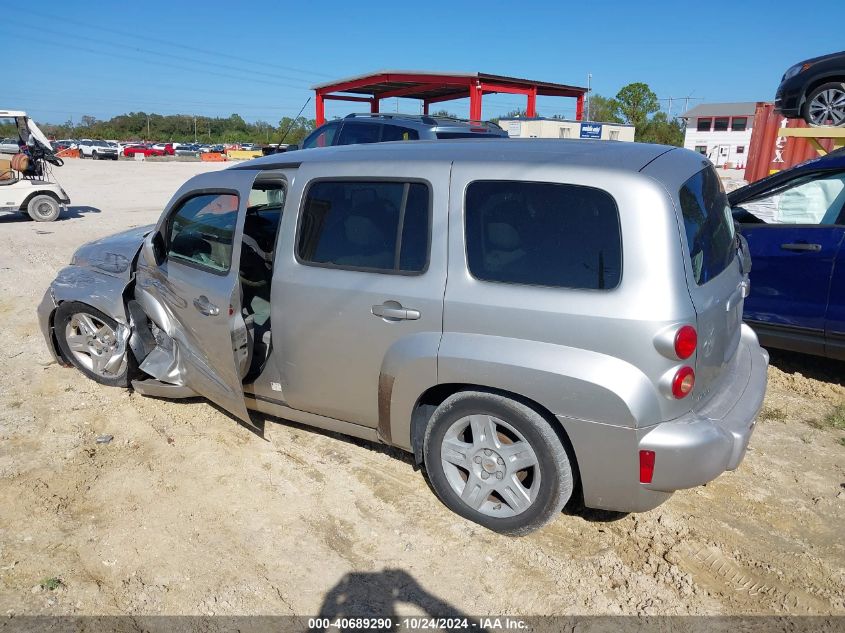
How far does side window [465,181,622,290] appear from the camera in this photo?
273cm

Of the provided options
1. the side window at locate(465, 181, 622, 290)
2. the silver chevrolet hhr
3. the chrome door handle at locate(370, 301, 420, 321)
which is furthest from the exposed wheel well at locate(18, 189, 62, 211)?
the side window at locate(465, 181, 622, 290)

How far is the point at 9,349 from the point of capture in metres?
5.79

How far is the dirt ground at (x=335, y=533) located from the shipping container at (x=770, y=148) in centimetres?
1059

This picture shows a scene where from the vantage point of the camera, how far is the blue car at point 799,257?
463cm

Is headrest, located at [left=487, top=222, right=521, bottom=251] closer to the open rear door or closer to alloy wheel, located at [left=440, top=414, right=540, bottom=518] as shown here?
alloy wheel, located at [left=440, top=414, right=540, bottom=518]

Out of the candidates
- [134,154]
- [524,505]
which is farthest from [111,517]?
[134,154]

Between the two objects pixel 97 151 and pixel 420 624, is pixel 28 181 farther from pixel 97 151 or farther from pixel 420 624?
pixel 97 151

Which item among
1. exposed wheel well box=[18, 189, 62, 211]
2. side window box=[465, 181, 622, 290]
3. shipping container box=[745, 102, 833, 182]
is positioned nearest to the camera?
side window box=[465, 181, 622, 290]

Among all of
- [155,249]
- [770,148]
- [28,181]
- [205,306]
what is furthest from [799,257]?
[28,181]

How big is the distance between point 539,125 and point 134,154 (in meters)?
40.6

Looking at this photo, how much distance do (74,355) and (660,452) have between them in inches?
179

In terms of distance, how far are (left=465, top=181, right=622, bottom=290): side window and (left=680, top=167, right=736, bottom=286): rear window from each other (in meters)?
0.38

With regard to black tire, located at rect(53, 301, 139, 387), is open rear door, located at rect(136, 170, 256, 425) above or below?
above

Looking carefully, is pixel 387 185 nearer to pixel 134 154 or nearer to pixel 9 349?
pixel 9 349
